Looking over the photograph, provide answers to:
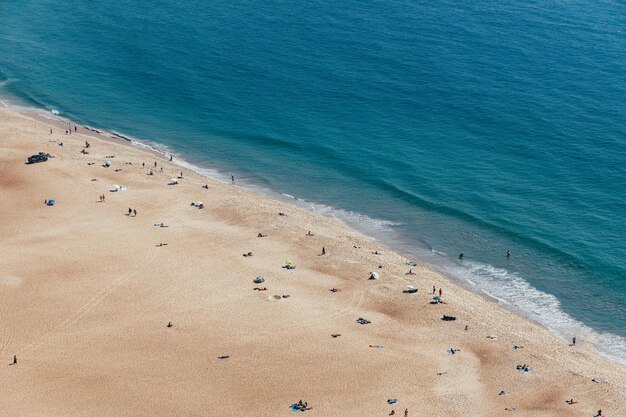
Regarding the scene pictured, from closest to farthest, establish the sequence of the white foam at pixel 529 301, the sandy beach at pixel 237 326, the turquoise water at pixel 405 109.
Answer: the sandy beach at pixel 237 326, the white foam at pixel 529 301, the turquoise water at pixel 405 109

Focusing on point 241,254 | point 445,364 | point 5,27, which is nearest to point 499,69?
point 241,254

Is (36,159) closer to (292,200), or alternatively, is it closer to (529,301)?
(292,200)

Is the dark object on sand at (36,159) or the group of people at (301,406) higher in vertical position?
the dark object on sand at (36,159)

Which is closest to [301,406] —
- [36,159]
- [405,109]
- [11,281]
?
[11,281]

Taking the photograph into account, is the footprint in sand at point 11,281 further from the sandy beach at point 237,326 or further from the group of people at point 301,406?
the group of people at point 301,406

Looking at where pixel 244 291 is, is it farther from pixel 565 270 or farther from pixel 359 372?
pixel 565 270

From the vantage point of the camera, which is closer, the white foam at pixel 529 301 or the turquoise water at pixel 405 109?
the white foam at pixel 529 301

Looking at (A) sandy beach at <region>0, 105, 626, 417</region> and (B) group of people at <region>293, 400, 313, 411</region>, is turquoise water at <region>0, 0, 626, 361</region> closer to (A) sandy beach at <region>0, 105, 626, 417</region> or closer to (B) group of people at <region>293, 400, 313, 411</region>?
(A) sandy beach at <region>0, 105, 626, 417</region>

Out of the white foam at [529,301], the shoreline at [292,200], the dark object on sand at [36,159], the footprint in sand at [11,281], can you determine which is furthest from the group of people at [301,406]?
the dark object on sand at [36,159]
